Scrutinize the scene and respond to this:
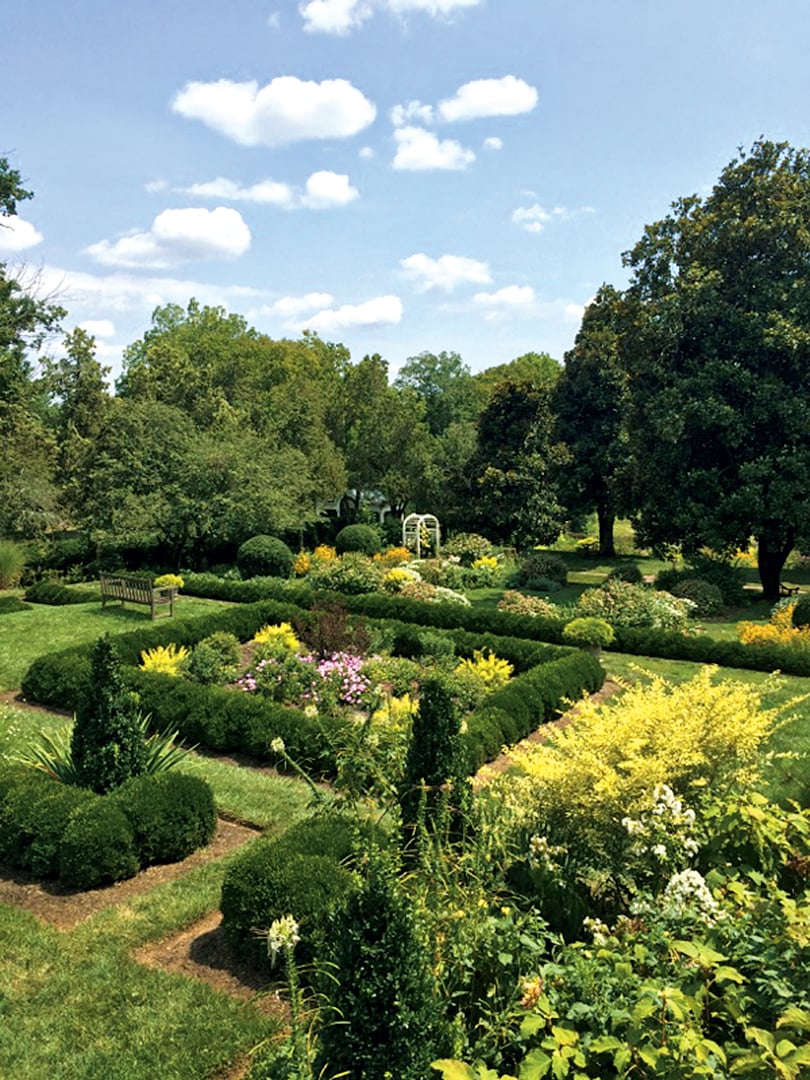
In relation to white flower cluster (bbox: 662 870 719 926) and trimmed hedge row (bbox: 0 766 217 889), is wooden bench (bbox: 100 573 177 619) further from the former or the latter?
white flower cluster (bbox: 662 870 719 926)

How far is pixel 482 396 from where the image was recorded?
56469mm

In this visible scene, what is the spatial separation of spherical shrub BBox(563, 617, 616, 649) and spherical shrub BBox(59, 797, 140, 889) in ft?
27.6

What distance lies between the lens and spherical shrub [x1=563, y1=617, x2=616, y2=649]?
39.9ft

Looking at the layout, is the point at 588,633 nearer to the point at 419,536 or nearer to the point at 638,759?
the point at 638,759

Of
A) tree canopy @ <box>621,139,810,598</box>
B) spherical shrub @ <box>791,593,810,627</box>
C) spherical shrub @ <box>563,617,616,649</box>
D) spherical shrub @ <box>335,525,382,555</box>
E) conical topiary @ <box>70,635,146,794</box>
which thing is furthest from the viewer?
spherical shrub @ <box>335,525,382,555</box>

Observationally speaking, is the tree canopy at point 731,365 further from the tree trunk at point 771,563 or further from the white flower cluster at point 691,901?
the white flower cluster at point 691,901

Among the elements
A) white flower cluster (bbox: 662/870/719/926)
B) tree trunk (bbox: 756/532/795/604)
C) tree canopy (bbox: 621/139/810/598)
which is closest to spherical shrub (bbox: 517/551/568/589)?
tree canopy (bbox: 621/139/810/598)

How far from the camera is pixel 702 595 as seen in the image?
1708cm

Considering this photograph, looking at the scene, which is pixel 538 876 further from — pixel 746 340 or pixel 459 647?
pixel 746 340

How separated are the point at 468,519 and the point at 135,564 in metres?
11.9

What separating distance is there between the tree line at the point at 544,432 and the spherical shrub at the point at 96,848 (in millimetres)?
14995

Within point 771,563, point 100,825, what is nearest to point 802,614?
point 771,563

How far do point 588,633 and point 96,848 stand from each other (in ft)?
28.7

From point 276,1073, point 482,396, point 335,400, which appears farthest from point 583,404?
point 482,396
